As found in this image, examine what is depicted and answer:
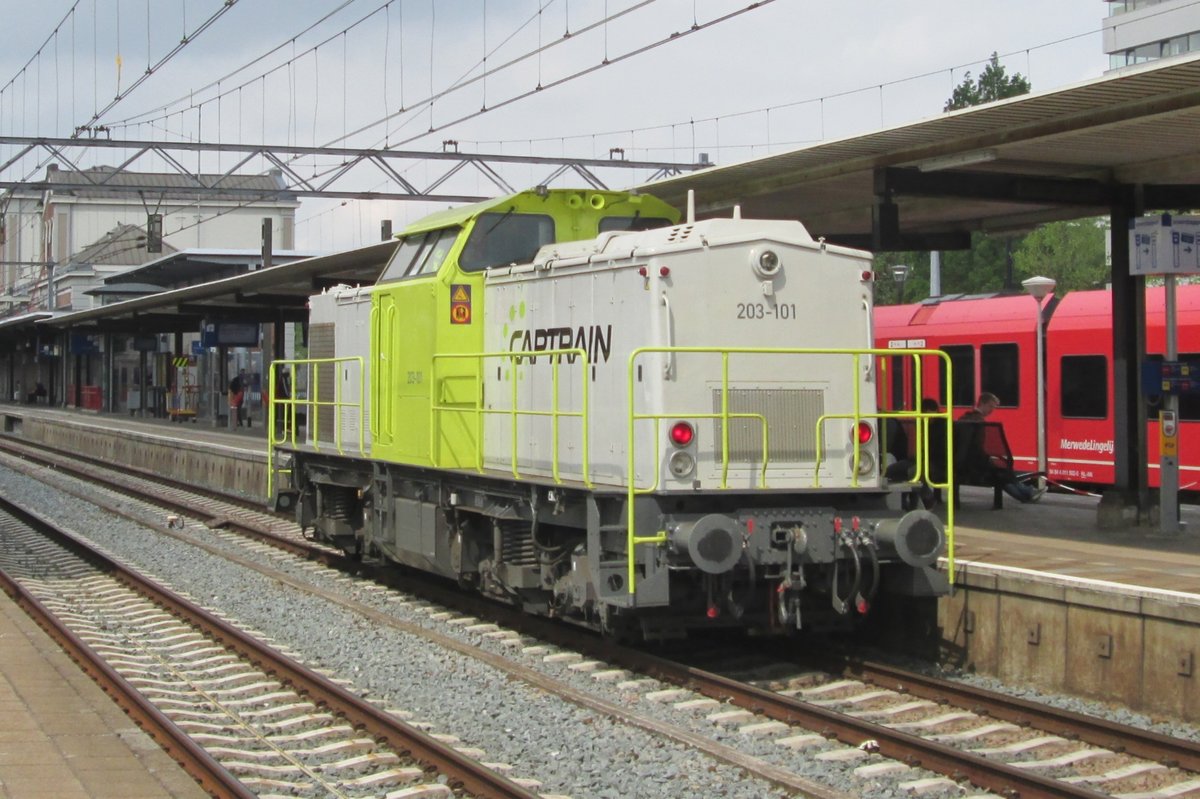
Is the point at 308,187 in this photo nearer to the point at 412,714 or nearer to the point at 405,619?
the point at 405,619

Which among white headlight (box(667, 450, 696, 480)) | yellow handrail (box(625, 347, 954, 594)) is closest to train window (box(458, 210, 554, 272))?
yellow handrail (box(625, 347, 954, 594))

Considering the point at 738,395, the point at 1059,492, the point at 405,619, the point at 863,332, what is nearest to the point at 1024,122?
the point at 863,332

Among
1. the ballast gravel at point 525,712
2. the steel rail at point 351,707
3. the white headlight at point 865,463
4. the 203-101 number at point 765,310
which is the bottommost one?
the ballast gravel at point 525,712

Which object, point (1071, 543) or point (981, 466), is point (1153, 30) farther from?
point (1071, 543)

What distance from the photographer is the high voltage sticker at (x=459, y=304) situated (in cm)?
1112

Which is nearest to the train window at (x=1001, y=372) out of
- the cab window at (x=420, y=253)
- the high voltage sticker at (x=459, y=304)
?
the cab window at (x=420, y=253)

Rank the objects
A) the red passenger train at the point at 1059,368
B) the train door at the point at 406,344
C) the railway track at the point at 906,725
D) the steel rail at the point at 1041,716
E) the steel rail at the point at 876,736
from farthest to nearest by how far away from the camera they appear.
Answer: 1. the red passenger train at the point at 1059,368
2. the train door at the point at 406,344
3. the steel rail at the point at 1041,716
4. the railway track at the point at 906,725
5. the steel rail at the point at 876,736

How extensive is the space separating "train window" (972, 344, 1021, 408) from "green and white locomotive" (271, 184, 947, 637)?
1106 centimetres

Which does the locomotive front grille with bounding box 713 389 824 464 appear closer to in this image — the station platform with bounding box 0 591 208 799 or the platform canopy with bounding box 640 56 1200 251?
the platform canopy with bounding box 640 56 1200 251

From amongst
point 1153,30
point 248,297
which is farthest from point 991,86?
point 248,297

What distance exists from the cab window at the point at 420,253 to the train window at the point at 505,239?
0.77 ft

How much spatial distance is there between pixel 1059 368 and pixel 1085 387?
20.2 inches

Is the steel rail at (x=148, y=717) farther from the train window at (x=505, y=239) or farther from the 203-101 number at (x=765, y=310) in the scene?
the 203-101 number at (x=765, y=310)

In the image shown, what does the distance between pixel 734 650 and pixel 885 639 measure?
124 centimetres
